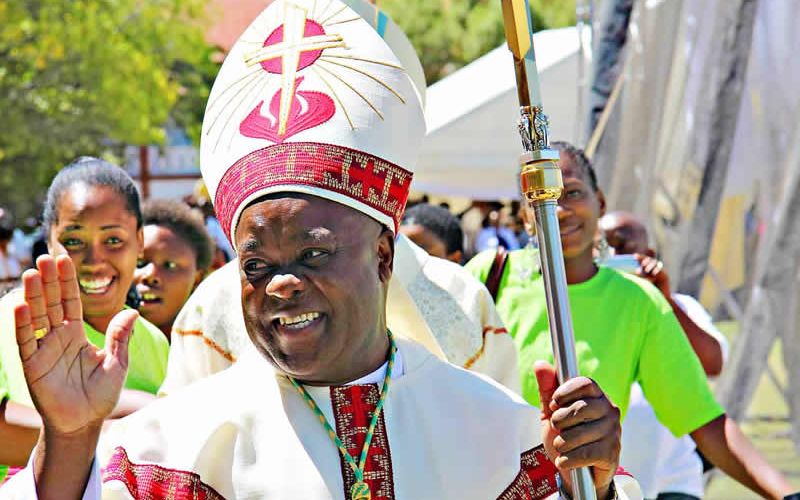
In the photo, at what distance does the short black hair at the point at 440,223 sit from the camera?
766 centimetres

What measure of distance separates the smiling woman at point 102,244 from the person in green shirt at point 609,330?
1249mm

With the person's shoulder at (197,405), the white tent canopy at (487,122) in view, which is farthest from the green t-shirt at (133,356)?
the white tent canopy at (487,122)

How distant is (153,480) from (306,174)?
707 millimetres

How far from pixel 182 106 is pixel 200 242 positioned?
20.9 m

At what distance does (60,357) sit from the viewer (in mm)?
2637

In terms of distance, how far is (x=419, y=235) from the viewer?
752cm

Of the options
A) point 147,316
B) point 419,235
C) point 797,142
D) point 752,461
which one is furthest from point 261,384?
point 797,142

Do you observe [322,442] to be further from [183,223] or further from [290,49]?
[183,223]

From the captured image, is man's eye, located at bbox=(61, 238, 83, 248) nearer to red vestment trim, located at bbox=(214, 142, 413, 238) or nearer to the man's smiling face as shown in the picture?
red vestment trim, located at bbox=(214, 142, 413, 238)

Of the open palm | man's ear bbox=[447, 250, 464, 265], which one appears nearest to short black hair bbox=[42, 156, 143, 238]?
the open palm

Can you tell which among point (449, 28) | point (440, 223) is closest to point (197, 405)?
point (440, 223)

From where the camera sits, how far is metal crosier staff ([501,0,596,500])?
276 cm

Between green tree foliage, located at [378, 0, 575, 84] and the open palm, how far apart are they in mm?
27994

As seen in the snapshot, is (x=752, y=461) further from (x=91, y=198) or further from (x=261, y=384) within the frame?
(x=91, y=198)
